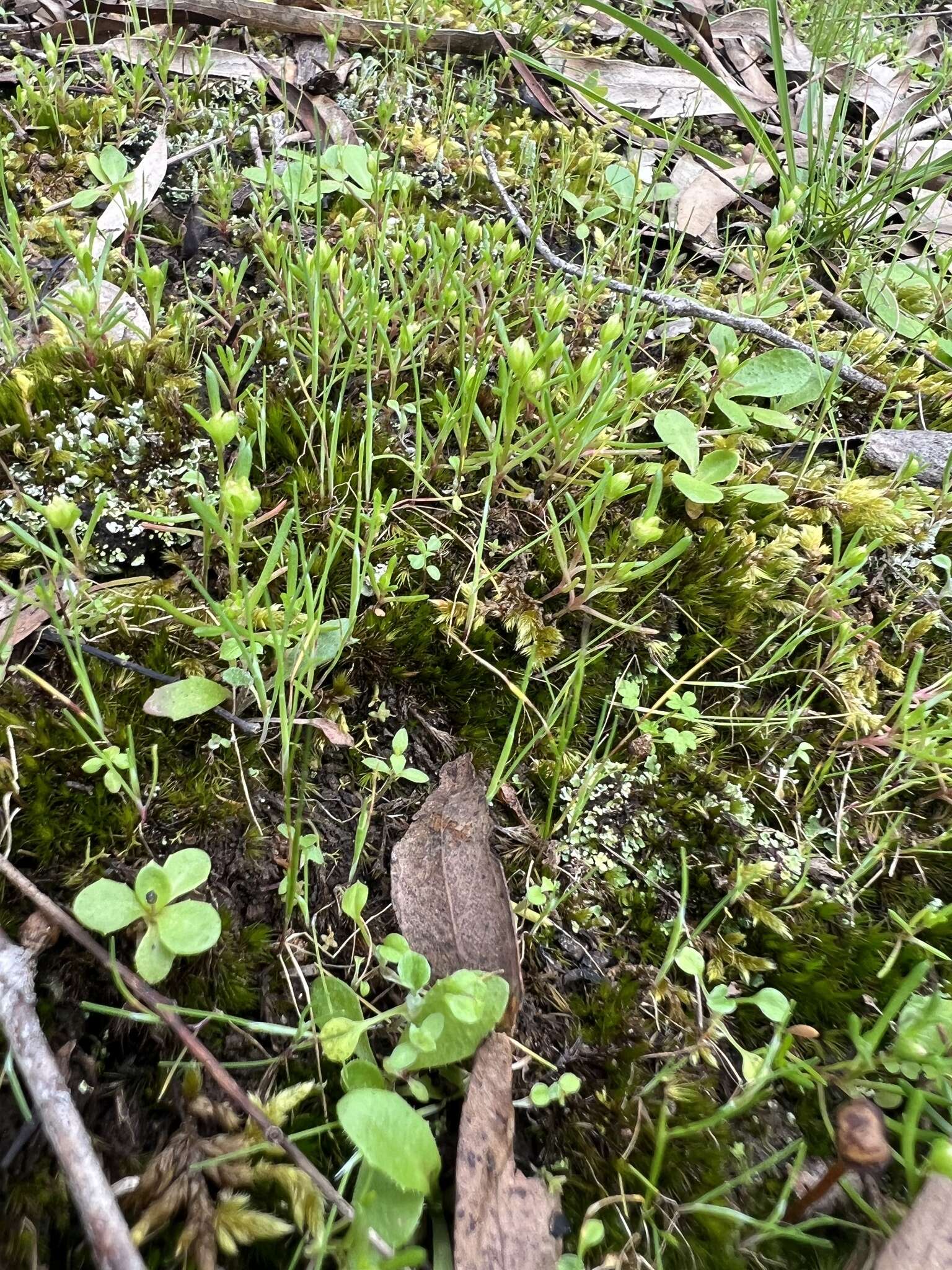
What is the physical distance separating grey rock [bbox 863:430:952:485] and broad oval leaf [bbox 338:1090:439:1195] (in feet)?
5.58

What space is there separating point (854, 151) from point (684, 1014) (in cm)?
304

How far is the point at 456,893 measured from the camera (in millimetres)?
1084

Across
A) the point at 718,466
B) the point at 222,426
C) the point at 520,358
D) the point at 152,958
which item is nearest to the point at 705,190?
the point at 718,466

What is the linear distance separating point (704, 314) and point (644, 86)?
1.59 m

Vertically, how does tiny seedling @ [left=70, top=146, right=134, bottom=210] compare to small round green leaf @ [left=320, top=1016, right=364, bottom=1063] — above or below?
above

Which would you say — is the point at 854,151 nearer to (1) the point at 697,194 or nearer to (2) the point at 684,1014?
(1) the point at 697,194

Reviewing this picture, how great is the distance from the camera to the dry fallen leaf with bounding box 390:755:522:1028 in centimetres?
104

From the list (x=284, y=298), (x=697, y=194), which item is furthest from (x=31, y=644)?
(x=697, y=194)

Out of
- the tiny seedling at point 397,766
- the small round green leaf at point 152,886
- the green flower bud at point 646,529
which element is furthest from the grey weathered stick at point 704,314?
the small round green leaf at point 152,886

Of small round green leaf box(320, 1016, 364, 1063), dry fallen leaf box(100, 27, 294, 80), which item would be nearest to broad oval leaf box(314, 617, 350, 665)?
small round green leaf box(320, 1016, 364, 1063)

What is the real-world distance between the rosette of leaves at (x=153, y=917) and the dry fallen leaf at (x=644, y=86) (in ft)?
9.67

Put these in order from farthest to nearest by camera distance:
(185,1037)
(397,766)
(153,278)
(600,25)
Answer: (600,25) < (153,278) < (397,766) < (185,1037)

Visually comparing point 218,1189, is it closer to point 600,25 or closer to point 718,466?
point 718,466

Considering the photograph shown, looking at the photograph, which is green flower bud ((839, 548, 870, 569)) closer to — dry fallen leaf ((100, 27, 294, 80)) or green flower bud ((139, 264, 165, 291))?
green flower bud ((139, 264, 165, 291))
